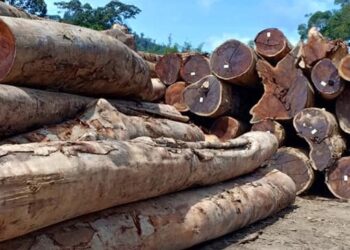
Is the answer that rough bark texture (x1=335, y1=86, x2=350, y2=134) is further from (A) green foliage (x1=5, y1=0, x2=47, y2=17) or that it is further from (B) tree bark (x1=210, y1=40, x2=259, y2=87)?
(A) green foliage (x1=5, y1=0, x2=47, y2=17)

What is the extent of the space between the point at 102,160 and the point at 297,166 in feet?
13.8

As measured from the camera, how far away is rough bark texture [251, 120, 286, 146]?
684 centimetres

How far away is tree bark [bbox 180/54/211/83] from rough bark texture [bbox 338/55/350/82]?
69.3 inches

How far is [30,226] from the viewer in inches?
98.3

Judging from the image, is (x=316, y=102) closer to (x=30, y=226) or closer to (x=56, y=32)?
(x=56, y=32)

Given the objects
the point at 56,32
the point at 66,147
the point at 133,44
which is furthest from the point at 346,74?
the point at 66,147

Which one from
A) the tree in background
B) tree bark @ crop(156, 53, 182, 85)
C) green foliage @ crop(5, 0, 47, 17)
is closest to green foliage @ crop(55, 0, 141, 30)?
green foliage @ crop(5, 0, 47, 17)

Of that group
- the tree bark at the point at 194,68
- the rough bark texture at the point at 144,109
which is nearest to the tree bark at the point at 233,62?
the tree bark at the point at 194,68

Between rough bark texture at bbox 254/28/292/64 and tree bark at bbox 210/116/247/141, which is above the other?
rough bark texture at bbox 254/28/292/64

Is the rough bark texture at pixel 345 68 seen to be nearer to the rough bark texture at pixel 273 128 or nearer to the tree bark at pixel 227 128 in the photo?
the rough bark texture at pixel 273 128

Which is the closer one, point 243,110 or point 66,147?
→ point 66,147

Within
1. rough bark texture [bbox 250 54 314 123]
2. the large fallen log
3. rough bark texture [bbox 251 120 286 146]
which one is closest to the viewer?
the large fallen log

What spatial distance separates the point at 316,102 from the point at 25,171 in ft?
17.2

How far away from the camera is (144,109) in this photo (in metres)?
4.92
